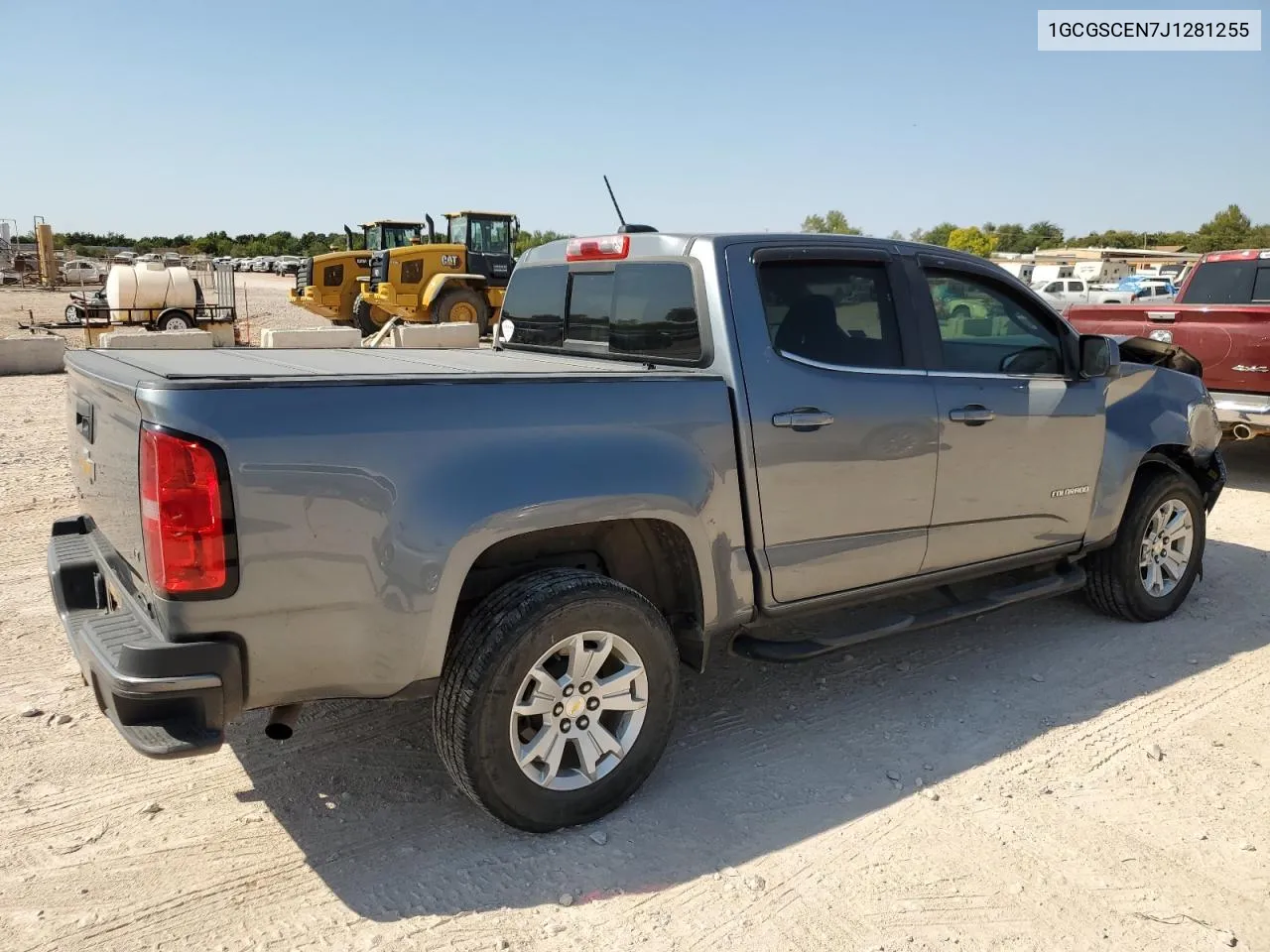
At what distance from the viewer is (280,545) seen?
2.62 metres

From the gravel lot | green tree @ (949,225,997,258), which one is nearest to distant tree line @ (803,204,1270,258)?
green tree @ (949,225,997,258)

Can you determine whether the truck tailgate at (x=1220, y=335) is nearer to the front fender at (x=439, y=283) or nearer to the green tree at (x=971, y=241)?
the front fender at (x=439, y=283)

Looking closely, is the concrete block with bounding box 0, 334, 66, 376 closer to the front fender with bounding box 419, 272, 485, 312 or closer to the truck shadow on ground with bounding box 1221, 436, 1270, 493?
the front fender with bounding box 419, 272, 485, 312

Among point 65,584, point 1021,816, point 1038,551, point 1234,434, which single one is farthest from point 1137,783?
point 1234,434

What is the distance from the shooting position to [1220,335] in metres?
8.09

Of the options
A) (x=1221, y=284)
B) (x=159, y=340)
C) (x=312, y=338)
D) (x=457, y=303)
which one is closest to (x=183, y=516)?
(x=1221, y=284)

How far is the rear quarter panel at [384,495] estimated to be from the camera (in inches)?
102

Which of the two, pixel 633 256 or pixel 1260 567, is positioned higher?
pixel 633 256

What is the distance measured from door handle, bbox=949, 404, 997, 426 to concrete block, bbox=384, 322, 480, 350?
425 inches

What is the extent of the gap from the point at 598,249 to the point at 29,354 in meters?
14.4

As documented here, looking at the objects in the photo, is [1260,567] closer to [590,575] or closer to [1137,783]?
[1137,783]

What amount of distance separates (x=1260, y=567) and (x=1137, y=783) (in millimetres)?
3490

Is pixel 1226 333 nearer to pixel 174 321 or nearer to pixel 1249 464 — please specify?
pixel 1249 464

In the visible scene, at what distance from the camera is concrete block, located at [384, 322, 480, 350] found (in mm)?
14445
